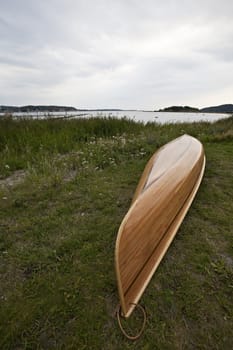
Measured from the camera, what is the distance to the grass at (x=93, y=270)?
104 centimetres

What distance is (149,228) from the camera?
4.57 feet

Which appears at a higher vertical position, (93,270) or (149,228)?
(149,228)

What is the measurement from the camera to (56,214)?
213 cm

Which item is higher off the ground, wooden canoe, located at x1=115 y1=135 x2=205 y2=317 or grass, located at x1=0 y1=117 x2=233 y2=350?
wooden canoe, located at x1=115 y1=135 x2=205 y2=317

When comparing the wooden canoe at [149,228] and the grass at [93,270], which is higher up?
the wooden canoe at [149,228]

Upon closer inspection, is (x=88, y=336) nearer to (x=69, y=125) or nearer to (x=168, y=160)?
(x=168, y=160)

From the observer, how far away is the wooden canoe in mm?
1114

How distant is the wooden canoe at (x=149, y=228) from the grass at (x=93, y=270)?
10 centimetres

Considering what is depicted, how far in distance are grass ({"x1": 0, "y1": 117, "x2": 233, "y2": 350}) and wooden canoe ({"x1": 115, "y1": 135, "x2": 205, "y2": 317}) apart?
101 millimetres

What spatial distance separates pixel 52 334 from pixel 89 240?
0.75m

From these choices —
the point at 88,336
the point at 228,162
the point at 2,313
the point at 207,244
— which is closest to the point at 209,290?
the point at 207,244

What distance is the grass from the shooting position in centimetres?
104

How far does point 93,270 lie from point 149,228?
535mm

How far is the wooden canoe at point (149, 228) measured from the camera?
111 centimetres
